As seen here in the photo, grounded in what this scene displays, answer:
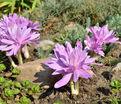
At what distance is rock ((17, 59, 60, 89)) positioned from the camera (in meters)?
1.83

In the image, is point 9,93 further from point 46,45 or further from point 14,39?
point 46,45

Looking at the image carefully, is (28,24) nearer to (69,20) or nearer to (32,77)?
(32,77)

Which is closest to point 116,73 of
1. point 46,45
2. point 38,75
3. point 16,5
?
point 38,75

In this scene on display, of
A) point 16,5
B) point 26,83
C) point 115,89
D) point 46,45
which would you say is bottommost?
point 115,89

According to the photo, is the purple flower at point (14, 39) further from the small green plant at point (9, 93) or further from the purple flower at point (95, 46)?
the purple flower at point (95, 46)

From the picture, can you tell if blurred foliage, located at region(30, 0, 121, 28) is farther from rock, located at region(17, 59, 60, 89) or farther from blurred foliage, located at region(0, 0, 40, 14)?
rock, located at region(17, 59, 60, 89)

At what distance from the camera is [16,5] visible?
3.78 m

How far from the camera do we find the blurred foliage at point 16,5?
353 centimetres

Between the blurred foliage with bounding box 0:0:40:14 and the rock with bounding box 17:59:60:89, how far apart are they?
6.03 ft

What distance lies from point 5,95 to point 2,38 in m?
0.58

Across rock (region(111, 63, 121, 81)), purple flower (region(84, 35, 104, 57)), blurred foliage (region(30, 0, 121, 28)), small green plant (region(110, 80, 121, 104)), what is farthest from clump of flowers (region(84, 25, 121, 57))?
blurred foliage (region(30, 0, 121, 28))

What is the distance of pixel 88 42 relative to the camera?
1875mm

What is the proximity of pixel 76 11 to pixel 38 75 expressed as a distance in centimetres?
180

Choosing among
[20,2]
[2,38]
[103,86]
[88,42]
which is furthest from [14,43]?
[20,2]
